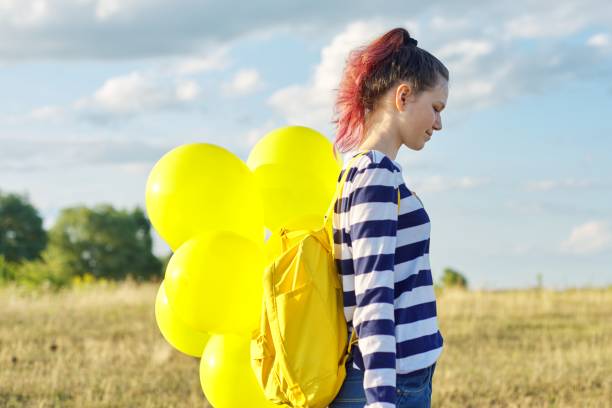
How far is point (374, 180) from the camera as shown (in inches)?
87.6

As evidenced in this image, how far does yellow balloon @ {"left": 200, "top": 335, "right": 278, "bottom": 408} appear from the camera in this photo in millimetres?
3328

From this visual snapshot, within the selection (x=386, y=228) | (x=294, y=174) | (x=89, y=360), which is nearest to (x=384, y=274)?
(x=386, y=228)

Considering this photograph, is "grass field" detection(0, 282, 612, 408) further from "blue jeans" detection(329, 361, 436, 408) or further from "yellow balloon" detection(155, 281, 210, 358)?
"blue jeans" detection(329, 361, 436, 408)

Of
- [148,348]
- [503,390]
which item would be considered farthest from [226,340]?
[148,348]

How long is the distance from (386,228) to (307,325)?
36 centimetres

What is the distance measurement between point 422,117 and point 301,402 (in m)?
0.90

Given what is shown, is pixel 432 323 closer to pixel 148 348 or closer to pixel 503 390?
pixel 503 390

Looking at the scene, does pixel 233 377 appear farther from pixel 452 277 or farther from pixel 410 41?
pixel 452 277

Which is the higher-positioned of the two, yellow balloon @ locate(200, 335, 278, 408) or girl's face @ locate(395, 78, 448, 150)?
girl's face @ locate(395, 78, 448, 150)

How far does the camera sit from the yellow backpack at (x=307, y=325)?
226cm

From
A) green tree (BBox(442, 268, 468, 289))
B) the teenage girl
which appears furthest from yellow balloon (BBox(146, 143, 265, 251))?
green tree (BBox(442, 268, 468, 289))

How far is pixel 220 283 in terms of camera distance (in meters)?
3.12

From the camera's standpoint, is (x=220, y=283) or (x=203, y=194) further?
(x=203, y=194)

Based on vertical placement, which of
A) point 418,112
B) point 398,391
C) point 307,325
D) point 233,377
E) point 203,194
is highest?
point 418,112
